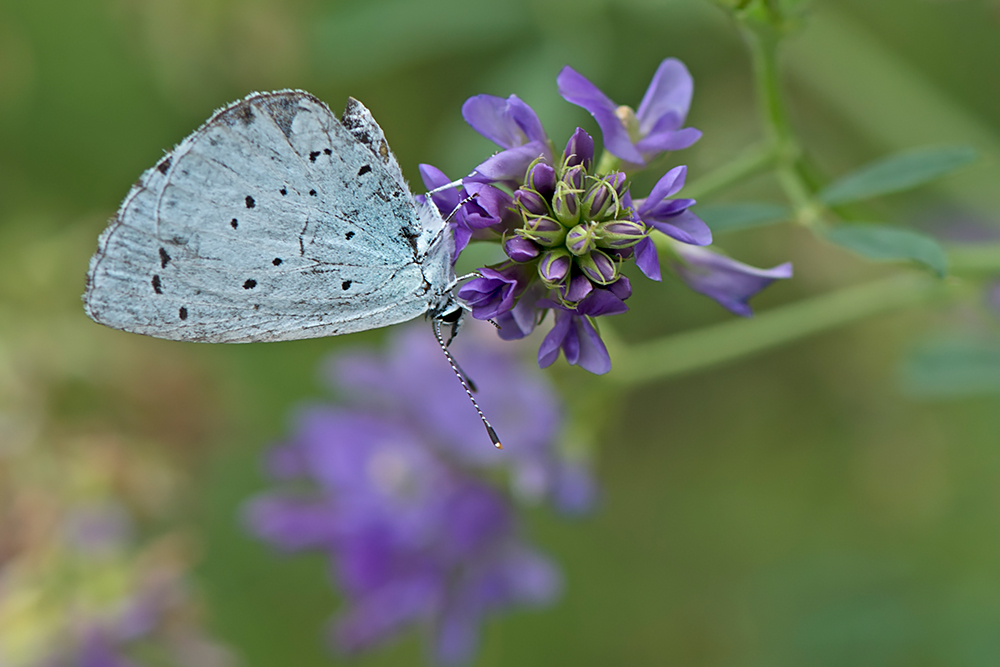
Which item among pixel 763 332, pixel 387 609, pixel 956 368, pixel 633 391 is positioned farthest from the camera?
pixel 633 391

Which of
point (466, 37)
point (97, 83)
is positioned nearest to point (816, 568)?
point (466, 37)

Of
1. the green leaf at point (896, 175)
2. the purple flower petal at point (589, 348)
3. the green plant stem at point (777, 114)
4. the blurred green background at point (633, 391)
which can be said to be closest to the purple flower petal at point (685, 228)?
the purple flower petal at point (589, 348)

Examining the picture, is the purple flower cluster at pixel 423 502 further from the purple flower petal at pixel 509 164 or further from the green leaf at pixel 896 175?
the purple flower petal at pixel 509 164

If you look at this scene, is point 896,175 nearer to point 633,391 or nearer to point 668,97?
point 668,97

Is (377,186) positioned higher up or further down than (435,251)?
higher up

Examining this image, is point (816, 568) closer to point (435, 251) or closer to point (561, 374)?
point (561, 374)

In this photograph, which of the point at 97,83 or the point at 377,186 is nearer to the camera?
the point at 377,186

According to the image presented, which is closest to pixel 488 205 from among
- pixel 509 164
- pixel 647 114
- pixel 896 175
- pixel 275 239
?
pixel 509 164
